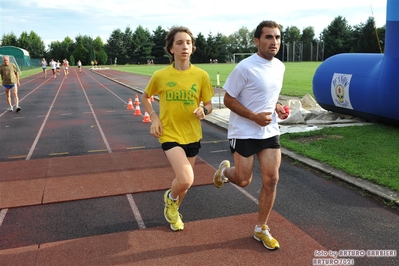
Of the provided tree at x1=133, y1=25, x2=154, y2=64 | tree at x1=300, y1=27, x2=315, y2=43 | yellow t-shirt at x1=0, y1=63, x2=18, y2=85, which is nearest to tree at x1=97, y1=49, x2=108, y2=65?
tree at x1=133, y1=25, x2=154, y2=64

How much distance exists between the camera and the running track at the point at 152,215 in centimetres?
375

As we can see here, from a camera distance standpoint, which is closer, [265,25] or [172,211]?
[265,25]

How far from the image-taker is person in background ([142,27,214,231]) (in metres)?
3.92

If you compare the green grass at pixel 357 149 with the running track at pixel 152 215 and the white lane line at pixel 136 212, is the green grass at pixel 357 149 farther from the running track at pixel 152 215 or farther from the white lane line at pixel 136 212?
the white lane line at pixel 136 212

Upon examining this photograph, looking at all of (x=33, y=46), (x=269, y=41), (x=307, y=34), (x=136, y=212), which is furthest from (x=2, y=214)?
(x=33, y=46)

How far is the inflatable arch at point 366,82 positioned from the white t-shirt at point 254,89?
606cm

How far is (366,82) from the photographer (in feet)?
31.4

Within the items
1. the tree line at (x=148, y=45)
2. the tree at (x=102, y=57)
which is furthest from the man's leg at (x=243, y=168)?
the tree at (x=102, y=57)

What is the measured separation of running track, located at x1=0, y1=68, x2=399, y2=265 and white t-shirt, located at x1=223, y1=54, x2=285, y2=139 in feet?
3.81

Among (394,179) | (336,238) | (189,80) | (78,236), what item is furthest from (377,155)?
(78,236)

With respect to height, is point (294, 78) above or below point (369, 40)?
below

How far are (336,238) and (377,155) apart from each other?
343 centimetres

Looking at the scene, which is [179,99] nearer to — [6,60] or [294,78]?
[6,60]

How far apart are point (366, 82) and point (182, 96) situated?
7.16 meters
